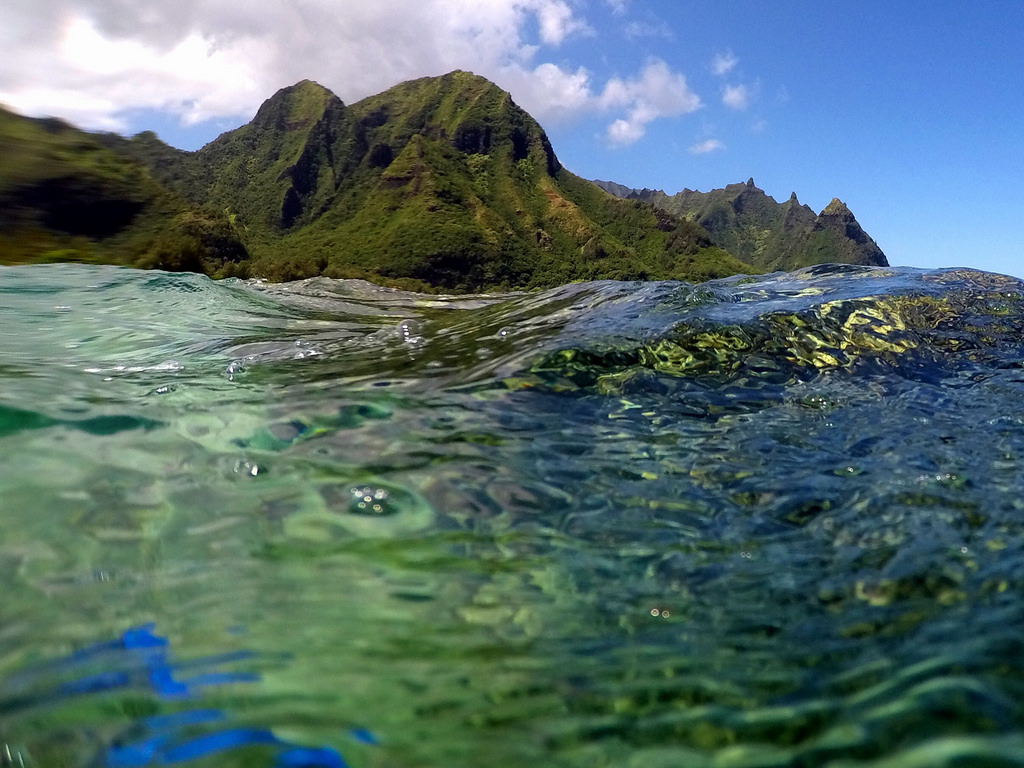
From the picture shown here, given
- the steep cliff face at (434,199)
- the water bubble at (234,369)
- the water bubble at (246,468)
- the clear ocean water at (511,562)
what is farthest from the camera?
the steep cliff face at (434,199)

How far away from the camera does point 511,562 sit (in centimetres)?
274

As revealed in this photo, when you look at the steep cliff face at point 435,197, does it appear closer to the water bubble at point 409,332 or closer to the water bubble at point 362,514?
the water bubble at point 409,332

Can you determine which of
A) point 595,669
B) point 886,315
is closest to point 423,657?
point 595,669

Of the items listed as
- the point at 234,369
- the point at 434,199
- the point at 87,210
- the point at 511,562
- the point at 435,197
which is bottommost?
the point at 511,562

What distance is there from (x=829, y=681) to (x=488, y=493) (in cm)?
182

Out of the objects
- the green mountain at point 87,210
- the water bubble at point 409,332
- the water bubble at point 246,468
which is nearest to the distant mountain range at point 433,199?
the green mountain at point 87,210

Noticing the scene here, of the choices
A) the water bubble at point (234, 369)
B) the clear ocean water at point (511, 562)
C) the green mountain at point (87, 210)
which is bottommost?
the clear ocean water at point (511, 562)

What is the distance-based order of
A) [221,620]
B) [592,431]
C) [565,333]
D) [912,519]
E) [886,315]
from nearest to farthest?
[221,620] < [912,519] < [592,431] < [565,333] < [886,315]

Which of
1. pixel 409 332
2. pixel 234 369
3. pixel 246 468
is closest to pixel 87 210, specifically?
pixel 409 332

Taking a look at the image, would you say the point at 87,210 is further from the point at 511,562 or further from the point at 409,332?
the point at 511,562

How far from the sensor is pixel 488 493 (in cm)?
330

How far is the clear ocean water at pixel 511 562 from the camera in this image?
5.61 feet

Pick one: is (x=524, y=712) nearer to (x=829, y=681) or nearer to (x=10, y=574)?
(x=829, y=681)

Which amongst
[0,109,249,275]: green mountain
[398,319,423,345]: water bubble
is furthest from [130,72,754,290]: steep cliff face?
[398,319,423,345]: water bubble
